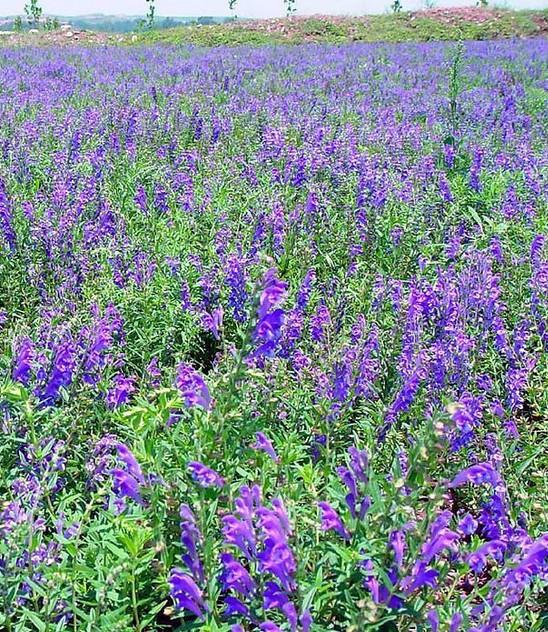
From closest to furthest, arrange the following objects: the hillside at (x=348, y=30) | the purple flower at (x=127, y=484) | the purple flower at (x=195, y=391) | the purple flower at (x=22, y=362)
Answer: the purple flower at (x=127, y=484) → the purple flower at (x=195, y=391) → the purple flower at (x=22, y=362) → the hillside at (x=348, y=30)

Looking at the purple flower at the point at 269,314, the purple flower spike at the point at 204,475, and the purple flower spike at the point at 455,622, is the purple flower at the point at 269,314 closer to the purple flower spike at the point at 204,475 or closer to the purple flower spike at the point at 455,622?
the purple flower spike at the point at 204,475

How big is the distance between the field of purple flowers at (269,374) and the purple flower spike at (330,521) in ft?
0.04

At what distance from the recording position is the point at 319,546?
6.95 feet

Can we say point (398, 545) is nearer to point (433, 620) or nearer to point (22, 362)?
point (433, 620)

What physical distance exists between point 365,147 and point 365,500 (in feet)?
18.9

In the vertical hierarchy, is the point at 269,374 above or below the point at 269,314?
below

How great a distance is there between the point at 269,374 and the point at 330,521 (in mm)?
968

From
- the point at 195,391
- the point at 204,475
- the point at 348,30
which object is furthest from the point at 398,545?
the point at 348,30

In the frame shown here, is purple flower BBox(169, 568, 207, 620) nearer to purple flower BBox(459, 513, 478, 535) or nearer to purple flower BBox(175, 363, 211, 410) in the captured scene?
purple flower BBox(175, 363, 211, 410)

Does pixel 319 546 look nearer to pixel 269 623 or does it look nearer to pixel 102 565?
pixel 269 623

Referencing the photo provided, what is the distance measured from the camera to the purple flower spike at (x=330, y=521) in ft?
6.58

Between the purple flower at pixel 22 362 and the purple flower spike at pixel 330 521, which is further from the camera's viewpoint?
the purple flower at pixel 22 362

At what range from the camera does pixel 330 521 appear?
2.01 m

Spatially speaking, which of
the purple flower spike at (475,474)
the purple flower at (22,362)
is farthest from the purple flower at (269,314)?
the purple flower at (22,362)
